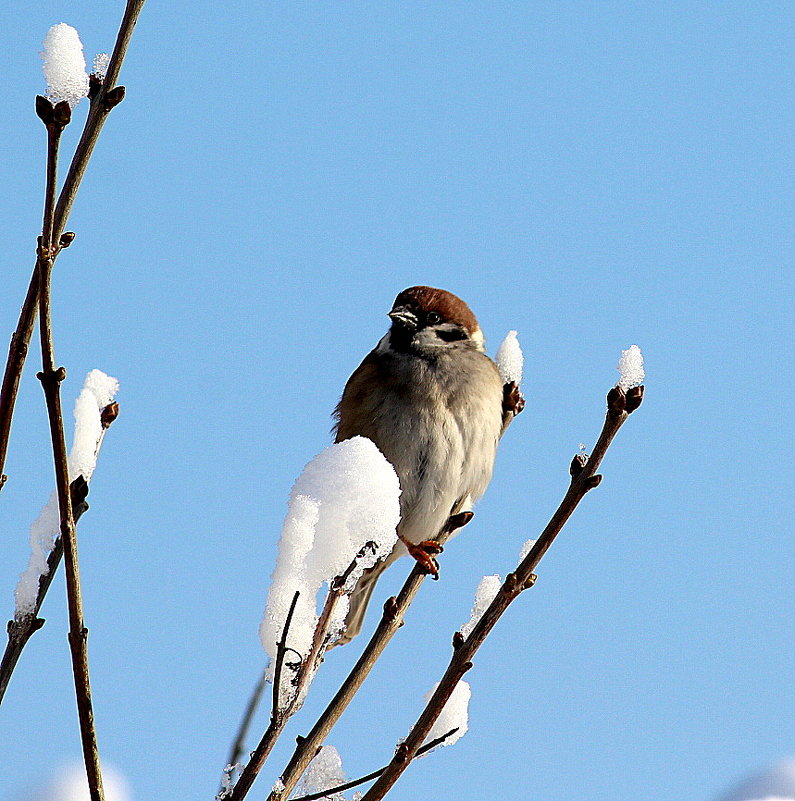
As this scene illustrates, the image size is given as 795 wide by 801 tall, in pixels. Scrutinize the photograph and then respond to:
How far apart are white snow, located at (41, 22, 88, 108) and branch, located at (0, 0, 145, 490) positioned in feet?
Result: 0.13

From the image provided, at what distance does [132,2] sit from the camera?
1.50m

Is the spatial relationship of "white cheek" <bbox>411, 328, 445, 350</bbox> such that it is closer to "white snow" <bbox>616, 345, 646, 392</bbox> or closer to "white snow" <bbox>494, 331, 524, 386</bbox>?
"white snow" <bbox>494, 331, 524, 386</bbox>

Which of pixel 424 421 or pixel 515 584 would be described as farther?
pixel 424 421

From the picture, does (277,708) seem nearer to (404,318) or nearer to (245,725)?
(245,725)

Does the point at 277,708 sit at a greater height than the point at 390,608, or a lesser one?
lesser

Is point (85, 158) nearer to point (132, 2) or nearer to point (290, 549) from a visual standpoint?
point (132, 2)

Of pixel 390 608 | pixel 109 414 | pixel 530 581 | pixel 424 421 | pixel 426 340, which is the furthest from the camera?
pixel 426 340

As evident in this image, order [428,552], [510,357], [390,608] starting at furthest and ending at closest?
[510,357], [428,552], [390,608]

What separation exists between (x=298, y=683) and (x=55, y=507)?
0.48 meters

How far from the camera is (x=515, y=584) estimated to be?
1719 millimetres

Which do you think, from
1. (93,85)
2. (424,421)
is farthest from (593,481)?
(424,421)

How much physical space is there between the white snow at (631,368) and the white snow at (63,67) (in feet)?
3.34

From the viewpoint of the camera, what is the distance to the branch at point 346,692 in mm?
1636

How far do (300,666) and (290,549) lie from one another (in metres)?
Answer: 0.18
